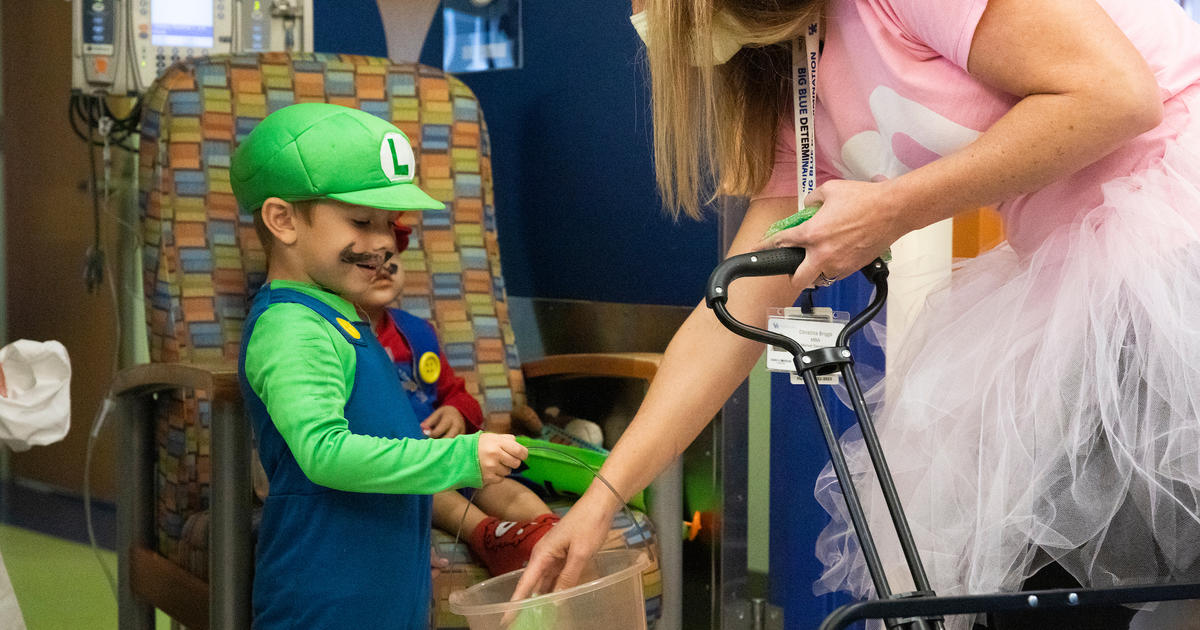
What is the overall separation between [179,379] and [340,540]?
13.8 inches

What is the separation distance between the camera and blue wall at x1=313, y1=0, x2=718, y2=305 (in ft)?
8.09

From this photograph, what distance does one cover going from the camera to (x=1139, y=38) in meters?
1.09

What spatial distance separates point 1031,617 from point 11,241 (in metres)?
2.53

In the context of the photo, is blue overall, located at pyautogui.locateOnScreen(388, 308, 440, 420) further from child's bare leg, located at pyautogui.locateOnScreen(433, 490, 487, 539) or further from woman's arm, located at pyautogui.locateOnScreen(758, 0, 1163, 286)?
woman's arm, located at pyautogui.locateOnScreen(758, 0, 1163, 286)

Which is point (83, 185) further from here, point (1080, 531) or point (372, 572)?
point (1080, 531)

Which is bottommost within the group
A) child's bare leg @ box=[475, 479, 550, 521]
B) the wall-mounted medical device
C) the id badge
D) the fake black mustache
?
child's bare leg @ box=[475, 479, 550, 521]

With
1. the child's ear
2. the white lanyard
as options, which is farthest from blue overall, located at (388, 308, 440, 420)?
the white lanyard

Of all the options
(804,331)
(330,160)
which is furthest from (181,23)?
(804,331)

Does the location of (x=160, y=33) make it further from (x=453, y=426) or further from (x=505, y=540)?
(x=505, y=540)

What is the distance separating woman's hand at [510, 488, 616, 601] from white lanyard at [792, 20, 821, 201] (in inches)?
14.7

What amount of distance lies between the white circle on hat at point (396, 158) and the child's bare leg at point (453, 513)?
1.41ft

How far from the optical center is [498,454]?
4.58 feet

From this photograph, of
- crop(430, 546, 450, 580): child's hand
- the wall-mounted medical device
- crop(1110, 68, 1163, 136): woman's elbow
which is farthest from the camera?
the wall-mounted medical device

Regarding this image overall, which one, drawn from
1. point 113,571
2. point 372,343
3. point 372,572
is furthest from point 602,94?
point 113,571
